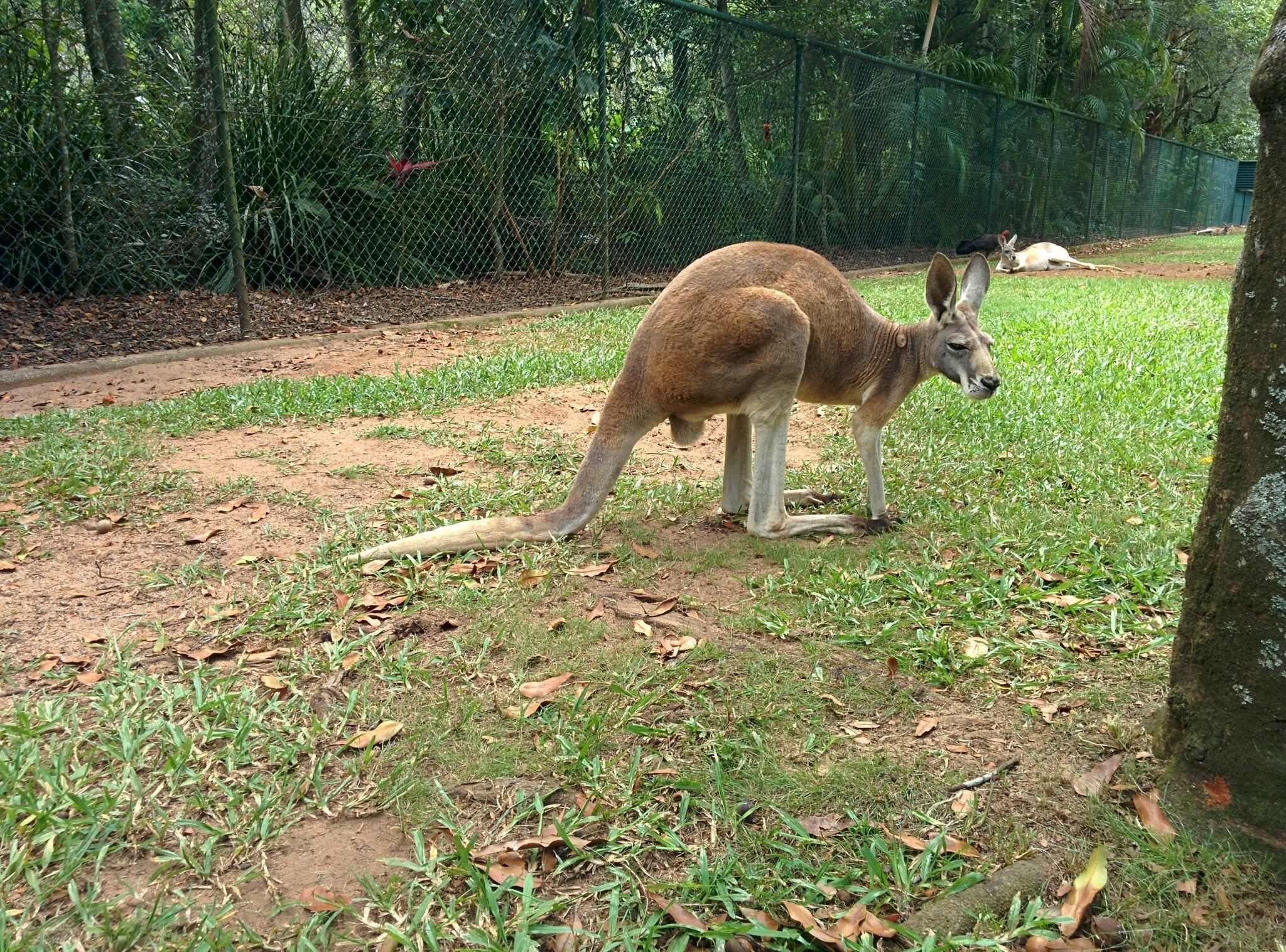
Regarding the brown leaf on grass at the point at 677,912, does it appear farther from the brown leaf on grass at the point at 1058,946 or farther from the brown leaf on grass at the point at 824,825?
the brown leaf on grass at the point at 1058,946

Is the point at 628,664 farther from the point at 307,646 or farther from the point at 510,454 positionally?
the point at 510,454

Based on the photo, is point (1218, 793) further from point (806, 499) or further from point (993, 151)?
point (993, 151)

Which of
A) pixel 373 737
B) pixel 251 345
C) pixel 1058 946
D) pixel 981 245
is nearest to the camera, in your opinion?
pixel 1058 946

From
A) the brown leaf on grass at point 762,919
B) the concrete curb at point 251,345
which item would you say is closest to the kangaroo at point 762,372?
the brown leaf on grass at point 762,919

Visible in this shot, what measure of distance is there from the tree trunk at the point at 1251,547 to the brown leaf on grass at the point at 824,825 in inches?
26.8

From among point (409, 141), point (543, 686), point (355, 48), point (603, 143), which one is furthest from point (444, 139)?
point (543, 686)

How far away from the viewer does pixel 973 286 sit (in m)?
3.69

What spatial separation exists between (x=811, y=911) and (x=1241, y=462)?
1.12 m

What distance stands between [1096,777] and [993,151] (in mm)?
15000

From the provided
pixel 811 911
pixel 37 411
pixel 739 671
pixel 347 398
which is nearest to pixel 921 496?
pixel 739 671

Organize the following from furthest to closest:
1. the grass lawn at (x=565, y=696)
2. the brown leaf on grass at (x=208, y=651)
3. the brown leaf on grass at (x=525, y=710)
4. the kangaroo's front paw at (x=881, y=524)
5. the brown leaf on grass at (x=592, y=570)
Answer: the kangaroo's front paw at (x=881, y=524)
the brown leaf on grass at (x=592, y=570)
the brown leaf on grass at (x=208, y=651)
the brown leaf on grass at (x=525, y=710)
the grass lawn at (x=565, y=696)

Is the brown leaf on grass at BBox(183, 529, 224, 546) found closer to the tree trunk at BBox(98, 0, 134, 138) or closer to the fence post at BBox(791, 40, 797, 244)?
the tree trunk at BBox(98, 0, 134, 138)

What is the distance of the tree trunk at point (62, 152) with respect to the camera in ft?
19.9

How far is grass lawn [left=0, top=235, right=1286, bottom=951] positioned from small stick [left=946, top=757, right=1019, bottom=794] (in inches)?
0.8
